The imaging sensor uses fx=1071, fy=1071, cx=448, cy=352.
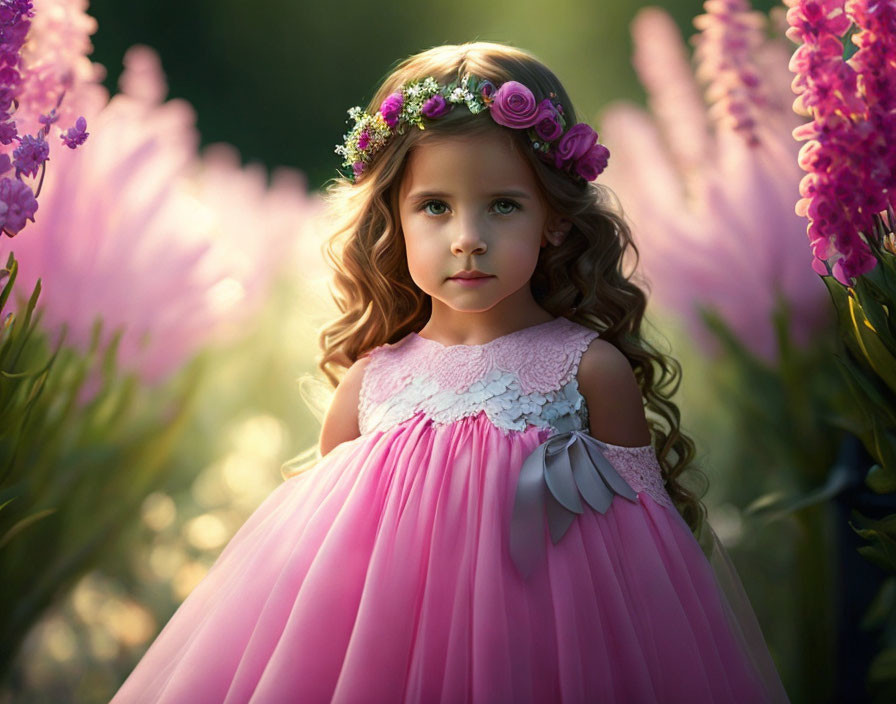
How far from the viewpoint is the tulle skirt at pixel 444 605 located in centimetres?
111

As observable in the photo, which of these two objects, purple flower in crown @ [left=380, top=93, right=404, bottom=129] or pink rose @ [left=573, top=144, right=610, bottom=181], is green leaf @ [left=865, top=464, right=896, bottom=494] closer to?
pink rose @ [left=573, top=144, right=610, bottom=181]

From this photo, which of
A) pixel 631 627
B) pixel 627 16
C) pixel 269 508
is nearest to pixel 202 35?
pixel 627 16

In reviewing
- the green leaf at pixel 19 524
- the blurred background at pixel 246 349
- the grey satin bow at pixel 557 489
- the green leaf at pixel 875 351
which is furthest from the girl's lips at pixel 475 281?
the green leaf at pixel 19 524

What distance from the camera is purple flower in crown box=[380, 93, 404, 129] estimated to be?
A: 137cm

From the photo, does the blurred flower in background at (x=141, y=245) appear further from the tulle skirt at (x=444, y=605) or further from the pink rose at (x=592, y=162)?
the pink rose at (x=592, y=162)

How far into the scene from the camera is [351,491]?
4.17ft

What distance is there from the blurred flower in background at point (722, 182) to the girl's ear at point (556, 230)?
176 millimetres

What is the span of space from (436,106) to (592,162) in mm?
217

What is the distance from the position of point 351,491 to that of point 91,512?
470 mm

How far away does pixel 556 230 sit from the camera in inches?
56.2

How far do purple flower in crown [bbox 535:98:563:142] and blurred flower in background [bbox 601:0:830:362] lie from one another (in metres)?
0.23

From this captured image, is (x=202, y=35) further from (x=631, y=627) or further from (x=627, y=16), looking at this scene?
(x=631, y=627)

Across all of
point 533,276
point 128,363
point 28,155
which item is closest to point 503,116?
point 533,276

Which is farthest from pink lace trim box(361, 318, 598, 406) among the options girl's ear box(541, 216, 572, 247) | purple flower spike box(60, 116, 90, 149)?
purple flower spike box(60, 116, 90, 149)
